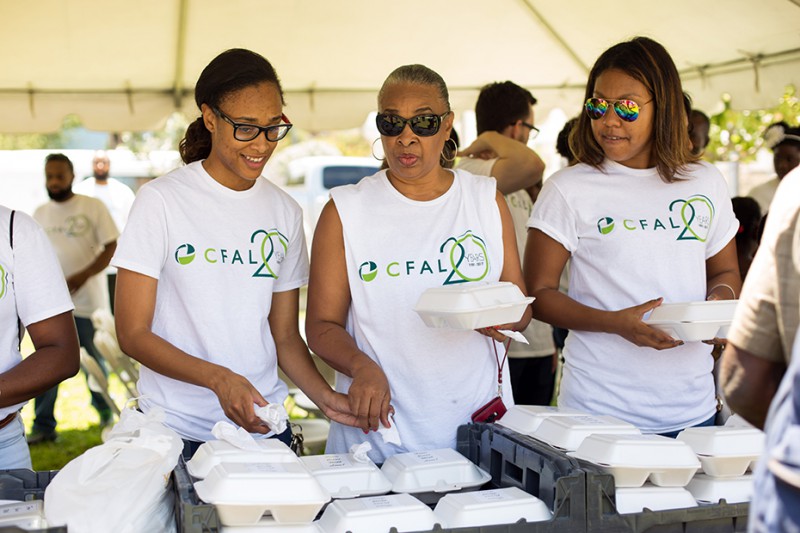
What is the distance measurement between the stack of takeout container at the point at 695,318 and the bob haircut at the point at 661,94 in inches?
16.9

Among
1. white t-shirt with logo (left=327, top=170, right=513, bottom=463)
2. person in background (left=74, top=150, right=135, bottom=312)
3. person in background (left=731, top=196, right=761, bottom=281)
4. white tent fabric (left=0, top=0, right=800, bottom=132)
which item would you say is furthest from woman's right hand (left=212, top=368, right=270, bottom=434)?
person in background (left=74, top=150, right=135, bottom=312)

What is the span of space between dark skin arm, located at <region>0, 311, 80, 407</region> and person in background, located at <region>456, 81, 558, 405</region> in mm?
2114

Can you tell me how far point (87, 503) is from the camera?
1580 millimetres

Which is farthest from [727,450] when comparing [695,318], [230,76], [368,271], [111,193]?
[111,193]

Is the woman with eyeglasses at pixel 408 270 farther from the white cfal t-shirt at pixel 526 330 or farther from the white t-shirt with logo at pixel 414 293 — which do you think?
the white cfal t-shirt at pixel 526 330

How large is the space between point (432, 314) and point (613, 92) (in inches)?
33.3

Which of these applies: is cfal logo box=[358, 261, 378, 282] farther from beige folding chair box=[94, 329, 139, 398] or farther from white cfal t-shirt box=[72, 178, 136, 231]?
white cfal t-shirt box=[72, 178, 136, 231]

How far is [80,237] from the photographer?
658cm

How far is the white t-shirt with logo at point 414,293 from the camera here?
2.26 meters

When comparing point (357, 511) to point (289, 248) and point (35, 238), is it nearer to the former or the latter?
point (289, 248)

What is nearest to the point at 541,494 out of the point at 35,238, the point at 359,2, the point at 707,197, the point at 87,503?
the point at 87,503

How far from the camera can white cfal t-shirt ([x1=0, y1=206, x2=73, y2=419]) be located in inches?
84.2

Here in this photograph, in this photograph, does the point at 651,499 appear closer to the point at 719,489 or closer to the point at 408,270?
the point at 719,489

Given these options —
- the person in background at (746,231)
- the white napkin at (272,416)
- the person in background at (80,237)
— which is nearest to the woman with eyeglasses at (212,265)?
the white napkin at (272,416)
